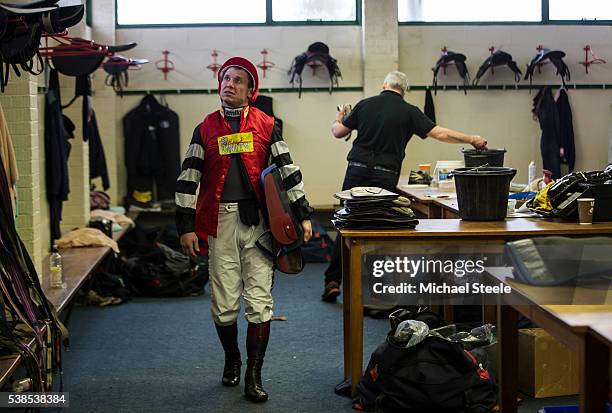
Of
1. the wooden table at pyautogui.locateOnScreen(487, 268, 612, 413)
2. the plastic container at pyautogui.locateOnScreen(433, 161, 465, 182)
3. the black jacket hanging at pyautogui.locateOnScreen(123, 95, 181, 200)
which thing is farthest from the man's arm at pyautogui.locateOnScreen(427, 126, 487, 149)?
the black jacket hanging at pyautogui.locateOnScreen(123, 95, 181, 200)

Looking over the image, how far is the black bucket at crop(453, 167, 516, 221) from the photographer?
14.3 feet

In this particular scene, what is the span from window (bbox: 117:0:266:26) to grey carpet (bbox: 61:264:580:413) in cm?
373

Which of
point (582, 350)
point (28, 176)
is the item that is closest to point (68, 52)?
point (28, 176)

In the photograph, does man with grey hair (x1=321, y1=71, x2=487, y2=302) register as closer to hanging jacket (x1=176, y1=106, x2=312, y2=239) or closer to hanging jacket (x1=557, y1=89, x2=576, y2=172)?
hanging jacket (x1=176, y1=106, x2=312, y2=239)

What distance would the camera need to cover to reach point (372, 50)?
9461 millimetres

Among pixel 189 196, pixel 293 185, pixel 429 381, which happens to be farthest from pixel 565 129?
pixel 429 381

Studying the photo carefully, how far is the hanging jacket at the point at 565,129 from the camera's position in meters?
9.69

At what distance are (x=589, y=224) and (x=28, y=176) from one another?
3.11m

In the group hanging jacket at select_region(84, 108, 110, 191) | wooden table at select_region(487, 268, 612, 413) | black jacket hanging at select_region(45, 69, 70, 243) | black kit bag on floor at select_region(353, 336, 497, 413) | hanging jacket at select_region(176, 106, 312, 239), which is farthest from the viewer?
hanging jacket at select_region(84, 108, 110, 191)

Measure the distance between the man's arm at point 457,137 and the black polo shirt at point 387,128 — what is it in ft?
0.24

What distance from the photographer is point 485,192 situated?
4.39 m

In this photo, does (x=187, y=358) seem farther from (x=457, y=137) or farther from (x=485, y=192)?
(x=457, y=137)

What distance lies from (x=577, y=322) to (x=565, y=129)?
24.8ft

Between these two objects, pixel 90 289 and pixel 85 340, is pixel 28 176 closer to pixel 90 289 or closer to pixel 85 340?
pixel 85 340
